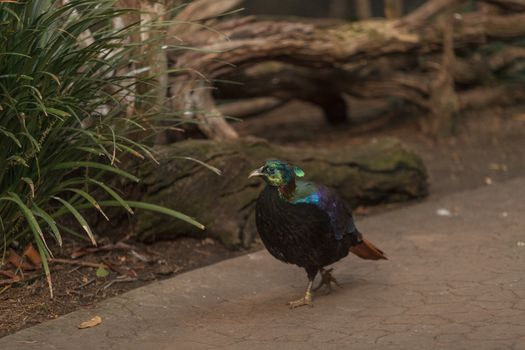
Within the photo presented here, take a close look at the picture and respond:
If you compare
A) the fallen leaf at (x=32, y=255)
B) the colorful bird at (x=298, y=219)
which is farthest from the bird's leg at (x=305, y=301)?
the fallen leaf at (x=32, y=255)

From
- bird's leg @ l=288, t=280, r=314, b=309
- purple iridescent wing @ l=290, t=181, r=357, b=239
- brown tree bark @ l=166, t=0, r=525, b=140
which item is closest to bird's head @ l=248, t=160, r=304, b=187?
purple iridescent wing @ l=290, t=181, r=357, b=239

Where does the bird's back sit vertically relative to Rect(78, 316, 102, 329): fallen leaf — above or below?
above

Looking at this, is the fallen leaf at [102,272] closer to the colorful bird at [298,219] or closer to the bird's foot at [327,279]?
the colorful bird at [298,219]

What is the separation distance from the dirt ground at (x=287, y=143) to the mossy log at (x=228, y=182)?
12 cm

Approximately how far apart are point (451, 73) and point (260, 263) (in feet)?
14.0

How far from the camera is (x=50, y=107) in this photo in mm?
5031

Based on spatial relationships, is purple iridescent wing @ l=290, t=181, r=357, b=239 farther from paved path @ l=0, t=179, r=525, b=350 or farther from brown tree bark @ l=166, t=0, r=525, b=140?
brown tree bark @ l=166, t=0, r=525, b=140

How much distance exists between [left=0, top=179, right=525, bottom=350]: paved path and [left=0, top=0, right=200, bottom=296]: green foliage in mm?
530

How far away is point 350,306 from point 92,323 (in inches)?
52.8

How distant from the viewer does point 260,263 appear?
234 inches

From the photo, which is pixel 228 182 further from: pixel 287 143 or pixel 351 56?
pixel 287 143

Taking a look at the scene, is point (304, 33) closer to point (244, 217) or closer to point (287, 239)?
point (244, 217)

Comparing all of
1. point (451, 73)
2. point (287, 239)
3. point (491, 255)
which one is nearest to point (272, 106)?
point (451, 73)

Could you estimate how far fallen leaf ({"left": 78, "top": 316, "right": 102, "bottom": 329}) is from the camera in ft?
15.7
